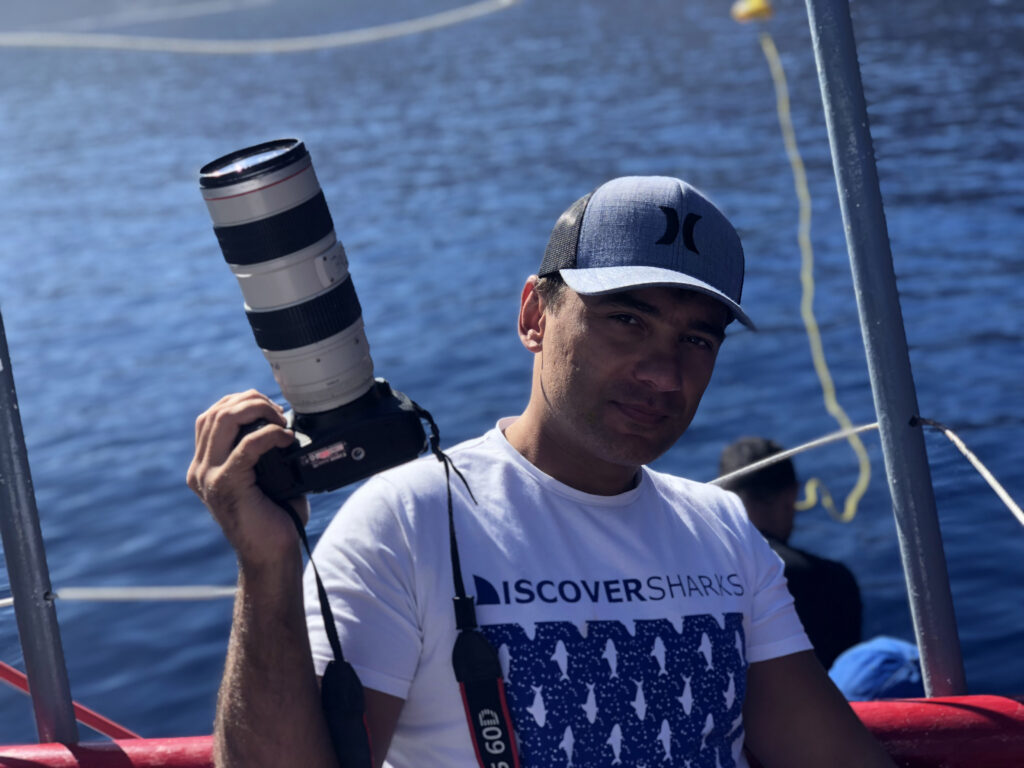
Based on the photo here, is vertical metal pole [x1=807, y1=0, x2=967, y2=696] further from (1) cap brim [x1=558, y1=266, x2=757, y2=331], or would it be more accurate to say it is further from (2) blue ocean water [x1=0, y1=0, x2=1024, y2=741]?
(1) cap brim [x1=558, y1=266, x2=757, y2=331]

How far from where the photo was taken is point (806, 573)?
3531 mm

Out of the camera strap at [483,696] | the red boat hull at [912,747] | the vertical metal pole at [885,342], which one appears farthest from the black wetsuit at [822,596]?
the camera strap at [483,696]

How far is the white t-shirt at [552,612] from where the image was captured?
1.65 metres

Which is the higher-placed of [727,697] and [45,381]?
[727,697]

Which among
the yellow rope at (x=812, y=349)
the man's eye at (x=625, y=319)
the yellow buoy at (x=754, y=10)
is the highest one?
the man's eye at (x=625, y=319)

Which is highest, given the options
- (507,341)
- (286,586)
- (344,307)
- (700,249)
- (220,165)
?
(220,165)

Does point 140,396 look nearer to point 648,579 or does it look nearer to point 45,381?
point 45,381

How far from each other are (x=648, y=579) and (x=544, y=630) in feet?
0.65

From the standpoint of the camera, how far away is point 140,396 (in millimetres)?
10477

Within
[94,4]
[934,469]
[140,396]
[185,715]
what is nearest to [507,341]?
[140,396]

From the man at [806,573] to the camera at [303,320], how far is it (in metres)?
2.06

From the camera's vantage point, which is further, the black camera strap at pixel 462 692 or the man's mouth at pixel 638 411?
the man's mouth at pixel 638 411

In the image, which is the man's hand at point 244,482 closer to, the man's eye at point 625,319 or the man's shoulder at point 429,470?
the man's shoulder at point 429,470

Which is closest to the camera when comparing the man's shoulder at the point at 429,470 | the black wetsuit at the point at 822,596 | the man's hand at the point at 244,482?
the man's hand at the point at 244,482
